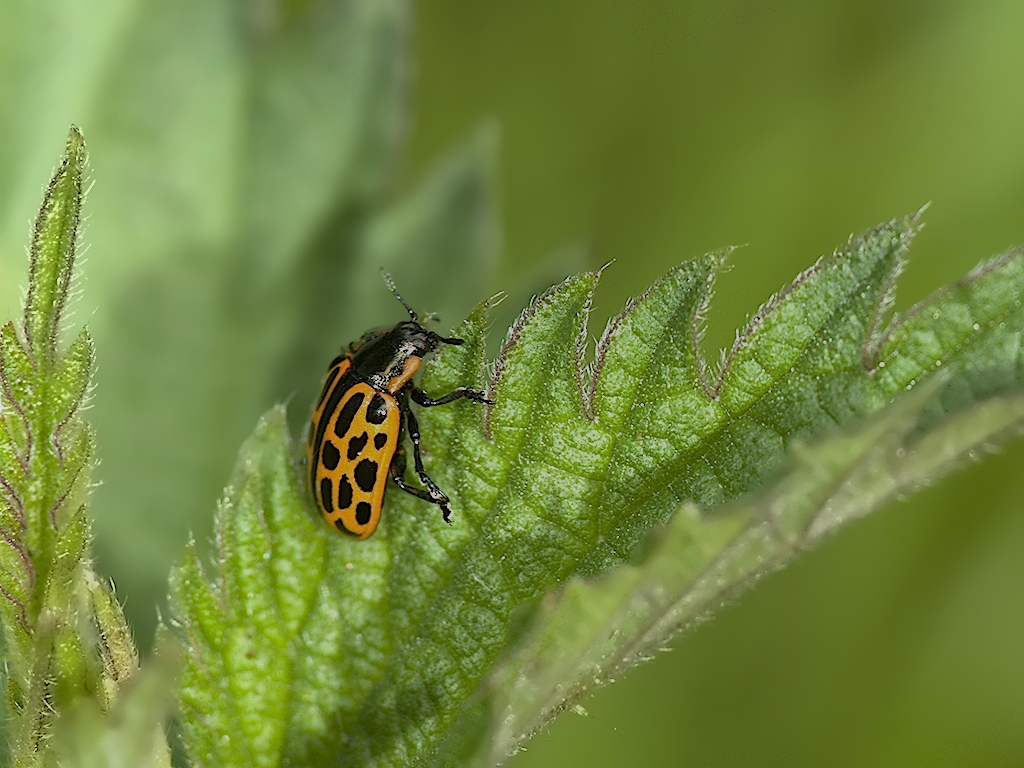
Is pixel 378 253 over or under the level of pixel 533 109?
under

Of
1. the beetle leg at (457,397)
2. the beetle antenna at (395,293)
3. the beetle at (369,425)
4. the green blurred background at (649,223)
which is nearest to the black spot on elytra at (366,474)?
the beetle at (369,425)

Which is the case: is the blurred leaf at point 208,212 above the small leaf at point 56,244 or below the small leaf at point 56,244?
above

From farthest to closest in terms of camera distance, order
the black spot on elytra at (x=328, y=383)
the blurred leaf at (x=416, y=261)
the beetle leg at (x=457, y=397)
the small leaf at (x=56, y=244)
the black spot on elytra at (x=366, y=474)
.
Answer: the blurred leaf at (x=416, y=261) → the black spot on elytra at (x=328, y=383) → the black spot on elytra at (x=366, y=474) → the beetle leg at (x=457, y=397) → the small leaf at (x=56, y=244)

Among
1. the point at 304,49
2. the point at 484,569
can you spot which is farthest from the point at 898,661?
the point at 304,49

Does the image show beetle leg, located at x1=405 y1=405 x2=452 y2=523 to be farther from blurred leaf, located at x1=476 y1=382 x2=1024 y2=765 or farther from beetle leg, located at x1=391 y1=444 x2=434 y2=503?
blurred leaf, located at x1=476 y1=382 x2=1024 y2=765

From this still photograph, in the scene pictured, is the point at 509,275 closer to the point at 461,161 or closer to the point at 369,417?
the point at 461,161

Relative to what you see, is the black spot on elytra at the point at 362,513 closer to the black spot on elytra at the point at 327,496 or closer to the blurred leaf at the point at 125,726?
the black spot on elytra at the point at 327,496

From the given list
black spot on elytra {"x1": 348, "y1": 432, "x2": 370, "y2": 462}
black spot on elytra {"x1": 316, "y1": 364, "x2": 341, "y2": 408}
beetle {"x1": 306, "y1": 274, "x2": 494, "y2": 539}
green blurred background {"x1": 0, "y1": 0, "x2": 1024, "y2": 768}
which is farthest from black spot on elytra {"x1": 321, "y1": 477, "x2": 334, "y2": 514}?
green blurred background {"x1": 0, "y1": 0, "x2": 1024, "y2": 768}

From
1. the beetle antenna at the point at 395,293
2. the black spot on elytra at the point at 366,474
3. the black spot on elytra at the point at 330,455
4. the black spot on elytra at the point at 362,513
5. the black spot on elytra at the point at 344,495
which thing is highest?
the beetle antenna at the point at 395,293
